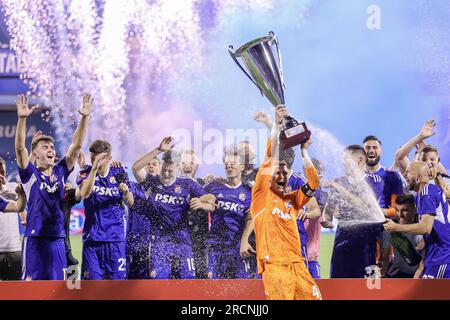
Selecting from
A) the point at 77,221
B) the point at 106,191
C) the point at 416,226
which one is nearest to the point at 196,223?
the point at 106,191

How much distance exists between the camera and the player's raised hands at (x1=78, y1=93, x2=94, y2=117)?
→ 716 centimetres

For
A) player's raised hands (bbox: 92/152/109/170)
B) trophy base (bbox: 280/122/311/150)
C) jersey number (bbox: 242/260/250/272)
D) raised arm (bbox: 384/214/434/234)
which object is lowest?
jersey number (bbox: 242/260/250/272)

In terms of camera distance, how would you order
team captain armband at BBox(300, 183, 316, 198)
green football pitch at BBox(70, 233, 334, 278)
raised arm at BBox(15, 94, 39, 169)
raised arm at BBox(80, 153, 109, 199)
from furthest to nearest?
green football pitch at BBox(70, 233, 334, 278)
raised arm at BBox(80, 153, 109, 199)
raised arm at BBox(15, 94, 39, 169)
team captain armband at BBox(300, 183, 316, 198)

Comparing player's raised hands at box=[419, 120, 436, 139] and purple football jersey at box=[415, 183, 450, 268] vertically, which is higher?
player's raised hands at box=[419, 120, 436, 139]

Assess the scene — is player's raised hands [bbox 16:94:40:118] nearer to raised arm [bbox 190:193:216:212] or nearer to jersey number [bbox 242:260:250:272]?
raised arm [bbox 190:193:216:212]

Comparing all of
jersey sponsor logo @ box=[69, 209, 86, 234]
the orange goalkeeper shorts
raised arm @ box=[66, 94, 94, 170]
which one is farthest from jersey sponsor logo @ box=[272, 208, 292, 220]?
jersey sponsor logo @ box=[69, 209, 86, 234]

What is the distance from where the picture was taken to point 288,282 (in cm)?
654

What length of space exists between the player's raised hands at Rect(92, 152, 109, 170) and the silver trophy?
1.37 meters

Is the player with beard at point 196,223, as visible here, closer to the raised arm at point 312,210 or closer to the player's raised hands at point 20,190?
the raised arm at point 312,210

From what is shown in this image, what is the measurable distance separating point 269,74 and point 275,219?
4.04 feet

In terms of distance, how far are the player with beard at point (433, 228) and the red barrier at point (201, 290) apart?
0.12 metres

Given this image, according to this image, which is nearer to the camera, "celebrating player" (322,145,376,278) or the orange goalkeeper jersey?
the orange goalkeeper jersey

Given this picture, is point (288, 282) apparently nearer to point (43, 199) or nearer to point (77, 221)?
point (43, 199)

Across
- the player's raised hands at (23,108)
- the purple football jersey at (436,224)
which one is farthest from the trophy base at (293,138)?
the player's raised hands at (23,108)
